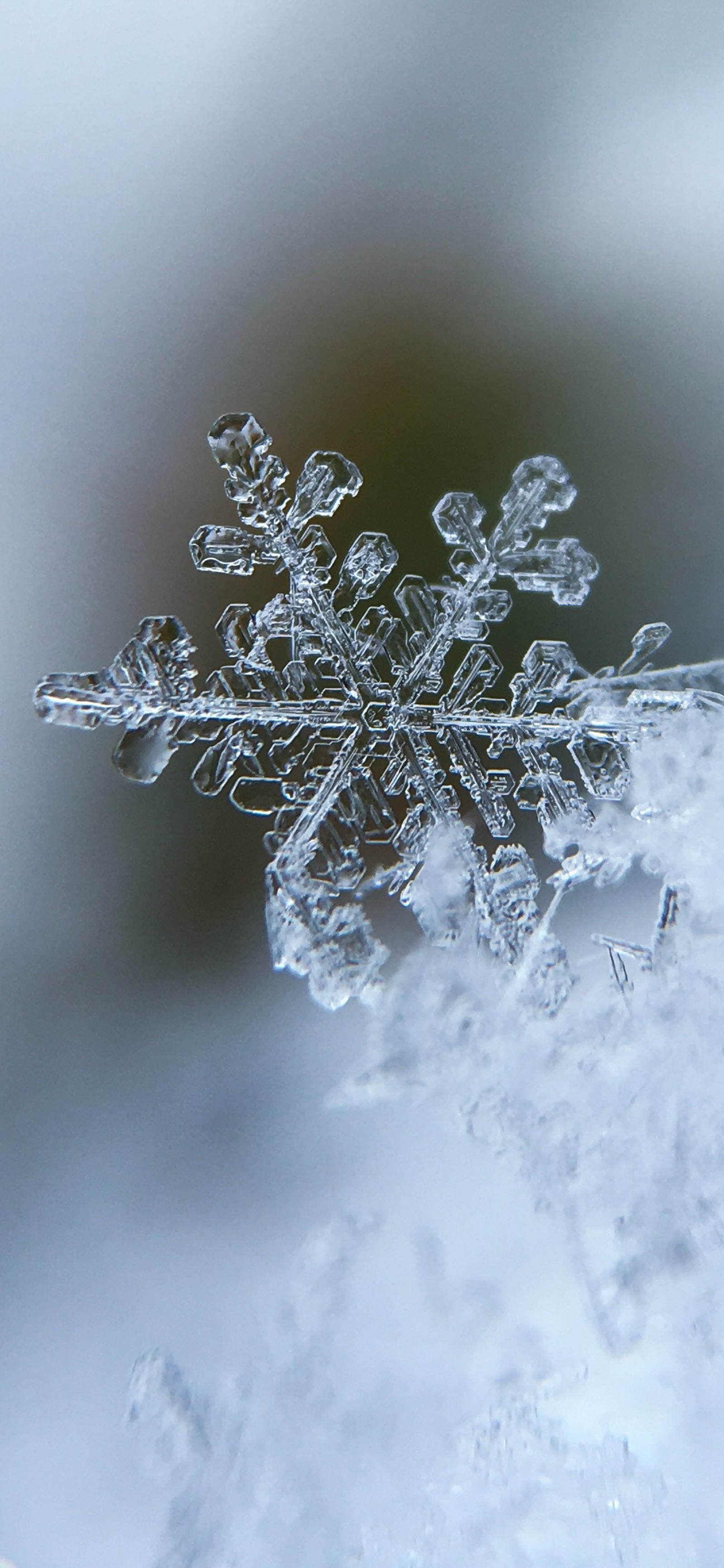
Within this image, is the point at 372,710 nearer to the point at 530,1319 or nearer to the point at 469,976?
the point at 469,976

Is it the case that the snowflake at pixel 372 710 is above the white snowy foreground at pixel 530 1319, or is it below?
above

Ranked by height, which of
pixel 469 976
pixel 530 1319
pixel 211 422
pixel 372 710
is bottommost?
pixel 530 1319

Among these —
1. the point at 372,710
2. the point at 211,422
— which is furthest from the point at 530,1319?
the point at 211,422

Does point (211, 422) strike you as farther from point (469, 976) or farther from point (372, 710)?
point (469, 976)

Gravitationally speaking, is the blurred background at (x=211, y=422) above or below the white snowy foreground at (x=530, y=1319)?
above

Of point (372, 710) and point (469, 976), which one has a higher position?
point (372, 710)

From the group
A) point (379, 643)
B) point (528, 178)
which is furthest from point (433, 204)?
point (379, 643)
